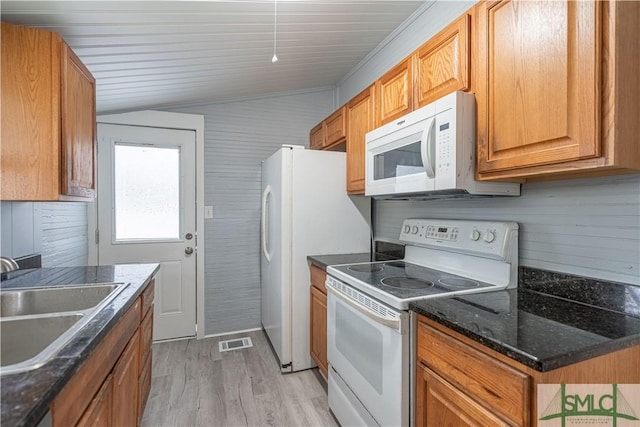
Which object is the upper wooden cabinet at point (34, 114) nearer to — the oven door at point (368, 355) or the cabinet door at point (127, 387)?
the cabinet door at point (127, 387)

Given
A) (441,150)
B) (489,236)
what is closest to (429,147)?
(441,150)

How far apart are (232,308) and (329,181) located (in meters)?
1.71

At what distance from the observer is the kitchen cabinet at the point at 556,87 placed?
0.92 metres

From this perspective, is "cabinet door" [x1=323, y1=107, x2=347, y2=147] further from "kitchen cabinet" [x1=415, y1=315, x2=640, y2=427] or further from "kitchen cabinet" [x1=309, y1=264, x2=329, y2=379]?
"kitchen cabinet" [x1=415, y1=315, x2=640, y2=427]

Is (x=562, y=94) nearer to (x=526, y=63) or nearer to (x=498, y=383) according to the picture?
(x=526, y=63)

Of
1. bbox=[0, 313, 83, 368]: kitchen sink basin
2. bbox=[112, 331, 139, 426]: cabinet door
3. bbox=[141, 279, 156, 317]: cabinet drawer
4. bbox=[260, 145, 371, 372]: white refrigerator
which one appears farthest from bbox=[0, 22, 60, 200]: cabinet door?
bbox=[260, 145, 371, 372]: white refrigerator

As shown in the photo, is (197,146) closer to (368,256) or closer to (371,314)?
(368,256)

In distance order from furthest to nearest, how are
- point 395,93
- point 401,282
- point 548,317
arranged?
1. point 395,93
2. point 401,282
3. point 548,317

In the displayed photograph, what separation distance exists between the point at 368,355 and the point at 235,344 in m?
1.85

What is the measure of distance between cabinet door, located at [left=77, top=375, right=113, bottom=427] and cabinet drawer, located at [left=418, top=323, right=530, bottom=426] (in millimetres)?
1114

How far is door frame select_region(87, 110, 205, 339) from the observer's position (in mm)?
2742

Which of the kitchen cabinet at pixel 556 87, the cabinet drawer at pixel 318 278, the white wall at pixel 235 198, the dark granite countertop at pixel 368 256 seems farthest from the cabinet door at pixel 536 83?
the white wall at pixel 235 198

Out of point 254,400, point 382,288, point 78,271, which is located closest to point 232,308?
point 254,400

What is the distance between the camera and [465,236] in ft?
5.46
